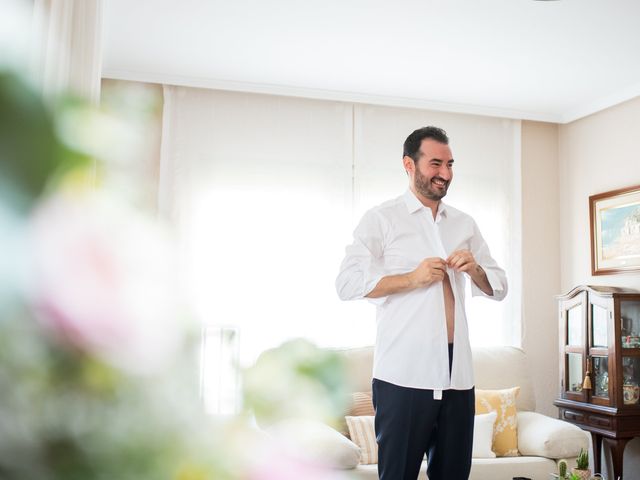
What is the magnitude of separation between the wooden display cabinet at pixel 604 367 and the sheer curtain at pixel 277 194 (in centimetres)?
72

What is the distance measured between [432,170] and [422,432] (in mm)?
836

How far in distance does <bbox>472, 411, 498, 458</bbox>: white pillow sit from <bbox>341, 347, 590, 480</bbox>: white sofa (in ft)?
0.14

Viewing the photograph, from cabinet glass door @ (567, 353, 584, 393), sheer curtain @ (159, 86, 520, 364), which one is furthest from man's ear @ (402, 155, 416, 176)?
cabinet glass door @ (567, 353, 584, 393)

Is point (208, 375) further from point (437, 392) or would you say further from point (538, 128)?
point (538, 128)

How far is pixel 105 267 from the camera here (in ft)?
0.62

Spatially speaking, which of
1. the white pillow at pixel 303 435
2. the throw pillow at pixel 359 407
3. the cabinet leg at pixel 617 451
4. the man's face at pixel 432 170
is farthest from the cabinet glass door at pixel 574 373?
the white pillow at pixel 303 435

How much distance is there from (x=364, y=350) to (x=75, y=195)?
390 centimetres

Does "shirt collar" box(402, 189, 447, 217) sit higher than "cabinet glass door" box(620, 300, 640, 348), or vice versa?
"shirt collar" box(402, 189, 447, 217)

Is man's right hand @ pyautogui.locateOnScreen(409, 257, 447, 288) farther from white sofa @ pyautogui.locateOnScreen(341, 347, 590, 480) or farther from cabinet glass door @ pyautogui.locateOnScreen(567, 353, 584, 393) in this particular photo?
cabinet glass door @ pyautogui.locateOnScreen(567, 353, 584, 393)

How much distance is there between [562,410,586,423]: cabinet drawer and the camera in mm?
4344

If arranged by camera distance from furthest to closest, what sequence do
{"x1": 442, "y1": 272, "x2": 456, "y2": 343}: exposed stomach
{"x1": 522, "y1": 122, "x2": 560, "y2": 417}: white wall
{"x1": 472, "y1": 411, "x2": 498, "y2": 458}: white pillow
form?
1. {"x1": 522, "y1": 122, "x2": 560, "y2": 417}: white wall
2. {"x1": 472, "y1": 411, "x2": 498, "y2": 458}: white pillow
3. {"x1": 442, "y1": 272, "x2": 456, "y2": 343}: exposed stomach

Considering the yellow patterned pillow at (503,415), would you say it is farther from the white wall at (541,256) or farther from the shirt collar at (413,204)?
the shirt collar at (413,204)

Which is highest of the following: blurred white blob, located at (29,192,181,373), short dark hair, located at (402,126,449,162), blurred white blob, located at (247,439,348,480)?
short dark hair, located at (402,126,449,162)

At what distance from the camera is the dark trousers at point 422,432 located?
1.96 m
